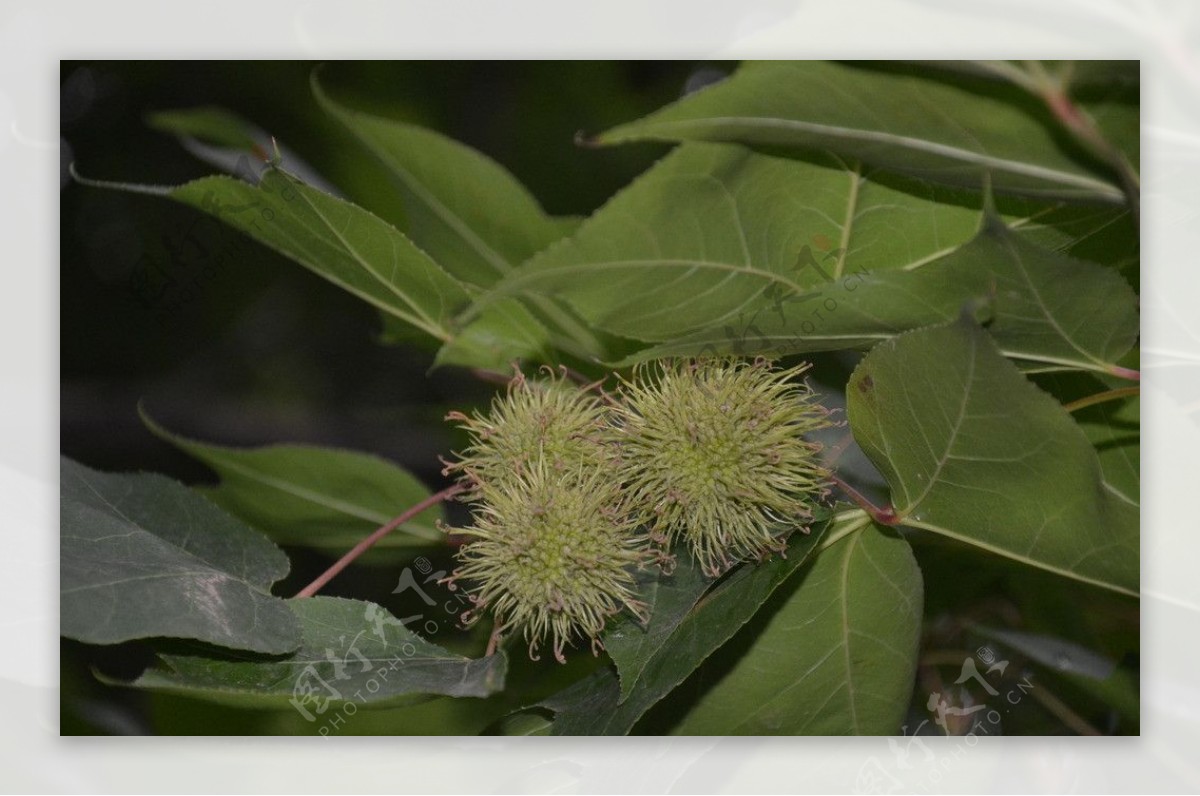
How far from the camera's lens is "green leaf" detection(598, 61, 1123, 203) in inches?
32.2

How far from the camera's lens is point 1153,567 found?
39.7 inches

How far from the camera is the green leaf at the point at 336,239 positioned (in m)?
0.88

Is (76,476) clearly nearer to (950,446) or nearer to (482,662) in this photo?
(482,662)

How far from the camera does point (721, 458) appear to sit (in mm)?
811

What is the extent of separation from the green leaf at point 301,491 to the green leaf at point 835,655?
365 millimetres

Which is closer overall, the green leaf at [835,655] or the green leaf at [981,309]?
the green leaf at [981,309]

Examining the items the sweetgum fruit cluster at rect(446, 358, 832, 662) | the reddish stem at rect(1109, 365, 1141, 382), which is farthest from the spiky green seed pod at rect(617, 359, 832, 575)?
the reddish stem at rect(1109, 365, 1141, 382)
